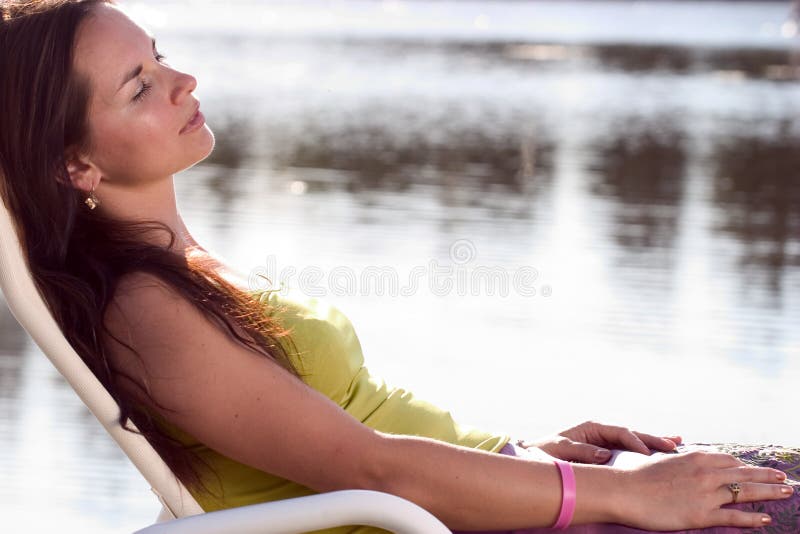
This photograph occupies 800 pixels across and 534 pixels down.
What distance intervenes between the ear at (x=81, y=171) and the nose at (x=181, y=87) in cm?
16

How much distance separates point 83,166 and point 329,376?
18.8 inches

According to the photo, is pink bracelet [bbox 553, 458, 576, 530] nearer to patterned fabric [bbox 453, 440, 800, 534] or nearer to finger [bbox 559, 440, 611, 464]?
patterned fabric [bbox 453, 440, 800, 534]

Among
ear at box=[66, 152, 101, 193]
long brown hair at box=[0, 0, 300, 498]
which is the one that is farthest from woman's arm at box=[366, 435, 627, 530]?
ear at box=[66, 152, 101, 193]

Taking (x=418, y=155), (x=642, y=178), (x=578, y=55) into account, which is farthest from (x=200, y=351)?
(x=578, y=55)

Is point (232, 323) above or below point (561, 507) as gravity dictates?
above

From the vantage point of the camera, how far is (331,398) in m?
2.07

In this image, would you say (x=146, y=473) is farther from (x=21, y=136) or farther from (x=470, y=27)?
(x=470, y=27)

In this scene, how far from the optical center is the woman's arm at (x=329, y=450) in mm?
1866

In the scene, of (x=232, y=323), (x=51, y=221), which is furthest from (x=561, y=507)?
(x=51, y=221)

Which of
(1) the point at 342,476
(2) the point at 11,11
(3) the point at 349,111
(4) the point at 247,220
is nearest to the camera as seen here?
(1) the point at 342,476

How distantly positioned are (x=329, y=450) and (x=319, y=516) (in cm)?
11

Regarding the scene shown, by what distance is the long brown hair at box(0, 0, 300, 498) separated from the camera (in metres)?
1.93

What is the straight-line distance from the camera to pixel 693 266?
721 centimetres

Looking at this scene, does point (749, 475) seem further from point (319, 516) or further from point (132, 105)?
point (132, 105)
